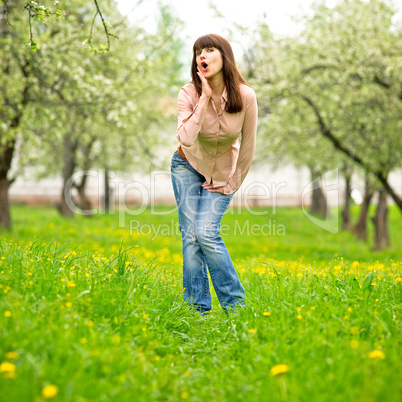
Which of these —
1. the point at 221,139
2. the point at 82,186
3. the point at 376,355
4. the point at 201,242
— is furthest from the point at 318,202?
the point at 376,355

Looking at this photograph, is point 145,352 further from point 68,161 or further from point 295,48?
point 68,161

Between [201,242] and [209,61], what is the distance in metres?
1.40

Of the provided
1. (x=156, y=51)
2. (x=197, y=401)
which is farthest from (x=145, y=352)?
(x=156, y=51)

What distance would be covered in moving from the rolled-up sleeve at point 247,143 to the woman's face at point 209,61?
36 centimetres

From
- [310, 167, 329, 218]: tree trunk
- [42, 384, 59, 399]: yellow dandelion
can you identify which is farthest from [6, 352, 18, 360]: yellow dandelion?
[310, 167, 329, 218]: tree trunk

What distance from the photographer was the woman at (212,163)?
11.5 feet

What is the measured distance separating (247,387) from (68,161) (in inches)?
539

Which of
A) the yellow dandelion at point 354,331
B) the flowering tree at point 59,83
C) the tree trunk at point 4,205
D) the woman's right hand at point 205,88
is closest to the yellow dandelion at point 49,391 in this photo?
the yellow dandelion at point 354,331

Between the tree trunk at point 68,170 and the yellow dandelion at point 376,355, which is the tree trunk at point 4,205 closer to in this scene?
the tree trunk at point 68,170

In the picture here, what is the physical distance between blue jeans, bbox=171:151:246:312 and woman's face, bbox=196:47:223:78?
2.45 ft

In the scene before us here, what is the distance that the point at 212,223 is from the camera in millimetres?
3574

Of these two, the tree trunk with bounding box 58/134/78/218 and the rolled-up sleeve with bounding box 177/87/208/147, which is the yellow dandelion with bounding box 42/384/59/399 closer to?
the rolled-up sleeve with bounding box 177/87/208/147

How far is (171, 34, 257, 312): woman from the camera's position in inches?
138

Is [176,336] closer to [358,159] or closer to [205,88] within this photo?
[205,88]
